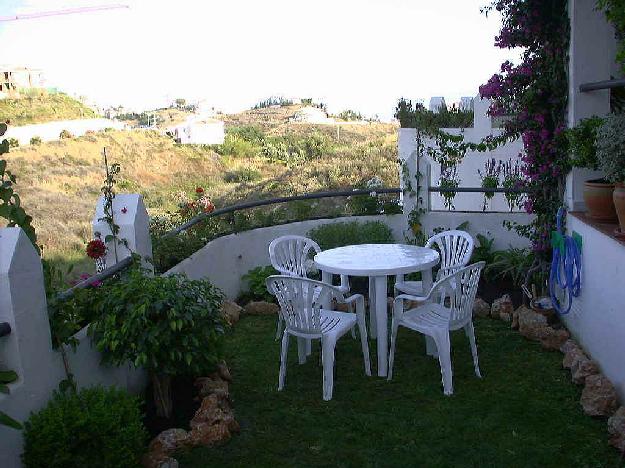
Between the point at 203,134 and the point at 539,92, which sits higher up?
the point at 539,92

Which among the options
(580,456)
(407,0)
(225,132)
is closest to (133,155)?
(225,132)

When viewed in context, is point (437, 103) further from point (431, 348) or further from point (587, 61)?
point (431, 348)

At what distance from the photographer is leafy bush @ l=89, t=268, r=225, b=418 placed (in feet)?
9.96

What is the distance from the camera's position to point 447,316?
3.96 meters

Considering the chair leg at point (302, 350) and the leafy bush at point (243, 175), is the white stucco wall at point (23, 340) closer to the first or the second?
the chair leg at point (302, 350)

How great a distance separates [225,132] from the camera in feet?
91.0

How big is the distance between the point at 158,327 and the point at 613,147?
267 centimetres

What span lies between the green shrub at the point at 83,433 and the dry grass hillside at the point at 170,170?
7.69 metres

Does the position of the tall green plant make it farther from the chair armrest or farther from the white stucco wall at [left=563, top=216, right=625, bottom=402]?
the white stucco wall at [left=563, top=216, right=625, bottom=402]

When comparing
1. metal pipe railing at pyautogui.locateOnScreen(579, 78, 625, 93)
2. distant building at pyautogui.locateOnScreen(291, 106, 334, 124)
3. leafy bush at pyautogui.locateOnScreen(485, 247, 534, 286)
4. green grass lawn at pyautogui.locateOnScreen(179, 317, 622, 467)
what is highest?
distant building at pyautogui.locateOnScreen(291, 106, 334, 124)

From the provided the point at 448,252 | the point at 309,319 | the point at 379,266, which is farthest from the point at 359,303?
the point at 448,252

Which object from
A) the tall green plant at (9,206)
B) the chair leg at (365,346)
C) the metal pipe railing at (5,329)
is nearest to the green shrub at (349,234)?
the chair leg at (365,346)

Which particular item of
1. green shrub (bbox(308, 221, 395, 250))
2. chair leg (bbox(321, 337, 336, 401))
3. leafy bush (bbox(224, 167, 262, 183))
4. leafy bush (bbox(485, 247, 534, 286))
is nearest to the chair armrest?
chair leg (bbox(321, 337, 336, 401))

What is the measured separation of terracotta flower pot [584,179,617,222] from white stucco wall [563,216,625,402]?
0.36 ft
